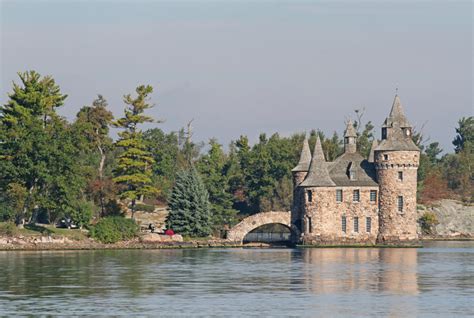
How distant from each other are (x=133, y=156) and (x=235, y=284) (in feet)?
180

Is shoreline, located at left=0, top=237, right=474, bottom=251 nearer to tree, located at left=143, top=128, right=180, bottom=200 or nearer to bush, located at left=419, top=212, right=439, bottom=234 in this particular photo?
tree, located at left=143, top=128, right=180, bottom=200

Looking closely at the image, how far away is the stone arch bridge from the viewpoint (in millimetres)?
101688

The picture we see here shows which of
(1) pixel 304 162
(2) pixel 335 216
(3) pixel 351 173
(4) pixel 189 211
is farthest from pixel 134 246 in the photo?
(3) pixel 351 173

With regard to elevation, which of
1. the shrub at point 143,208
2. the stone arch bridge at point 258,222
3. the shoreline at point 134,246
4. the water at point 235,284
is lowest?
the water at point 235,284

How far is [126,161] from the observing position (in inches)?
4254

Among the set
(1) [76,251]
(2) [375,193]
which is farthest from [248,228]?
(1) [76,251]

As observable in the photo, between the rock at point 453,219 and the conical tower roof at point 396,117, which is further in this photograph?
the rock at point 453,219

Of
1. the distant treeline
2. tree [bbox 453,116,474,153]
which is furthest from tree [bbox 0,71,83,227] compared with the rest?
tree [bbox 453,116,474,153]

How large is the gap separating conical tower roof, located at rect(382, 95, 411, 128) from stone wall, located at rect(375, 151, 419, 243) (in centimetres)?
289

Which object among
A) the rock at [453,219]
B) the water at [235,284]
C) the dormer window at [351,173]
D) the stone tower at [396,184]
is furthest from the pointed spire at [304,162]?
the rock at [453,219]

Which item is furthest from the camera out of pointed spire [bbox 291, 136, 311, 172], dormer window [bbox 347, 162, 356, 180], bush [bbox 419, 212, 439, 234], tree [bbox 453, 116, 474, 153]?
tree [bbox 453, 116, 474, 153]

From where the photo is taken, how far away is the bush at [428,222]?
126m

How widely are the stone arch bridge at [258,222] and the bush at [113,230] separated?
956 cm

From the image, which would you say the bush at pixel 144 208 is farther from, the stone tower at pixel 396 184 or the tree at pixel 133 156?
the stone tower at pixel 396 184
